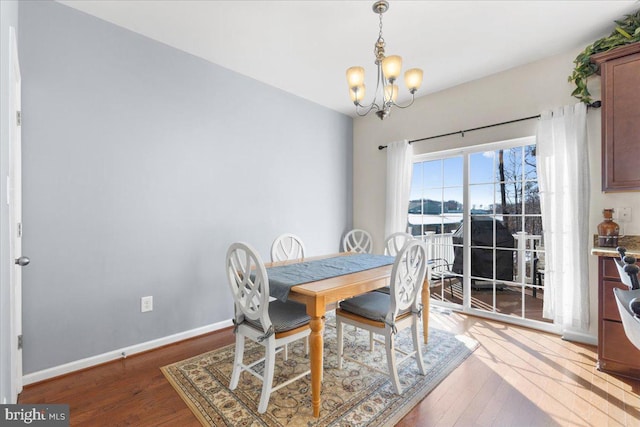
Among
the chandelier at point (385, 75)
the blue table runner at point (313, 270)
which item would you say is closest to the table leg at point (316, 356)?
the blue table runner at point (313, 270)

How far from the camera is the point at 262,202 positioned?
3379 mm

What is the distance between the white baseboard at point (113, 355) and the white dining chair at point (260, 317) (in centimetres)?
103

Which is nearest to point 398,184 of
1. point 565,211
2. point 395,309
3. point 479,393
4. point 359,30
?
point 565,211

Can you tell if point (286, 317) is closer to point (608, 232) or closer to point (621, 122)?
point (608, 232)

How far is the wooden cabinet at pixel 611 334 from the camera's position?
2078 mm

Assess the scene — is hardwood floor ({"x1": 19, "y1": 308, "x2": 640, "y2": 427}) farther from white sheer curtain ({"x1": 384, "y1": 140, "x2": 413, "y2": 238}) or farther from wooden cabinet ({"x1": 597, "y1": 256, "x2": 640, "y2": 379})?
white sheer curtain ({"x1": 384, "y1": 140, "x2": 413, "y2": 238})

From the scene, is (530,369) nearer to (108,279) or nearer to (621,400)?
(621,400)

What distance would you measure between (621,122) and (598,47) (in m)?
0.66

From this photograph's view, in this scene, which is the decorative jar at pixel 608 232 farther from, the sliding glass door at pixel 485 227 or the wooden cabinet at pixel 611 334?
the sliding glass door at pixel 485 227

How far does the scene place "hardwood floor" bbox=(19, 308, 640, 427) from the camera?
1702mm

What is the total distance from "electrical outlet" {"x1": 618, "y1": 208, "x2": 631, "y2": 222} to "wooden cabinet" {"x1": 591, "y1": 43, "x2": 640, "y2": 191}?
1.01ft

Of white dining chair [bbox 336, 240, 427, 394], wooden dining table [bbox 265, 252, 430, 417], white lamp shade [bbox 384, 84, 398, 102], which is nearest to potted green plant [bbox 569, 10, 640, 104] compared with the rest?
white lamp shade [bbox 384, 84, 398, 102]

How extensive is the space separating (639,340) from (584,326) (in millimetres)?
2064
